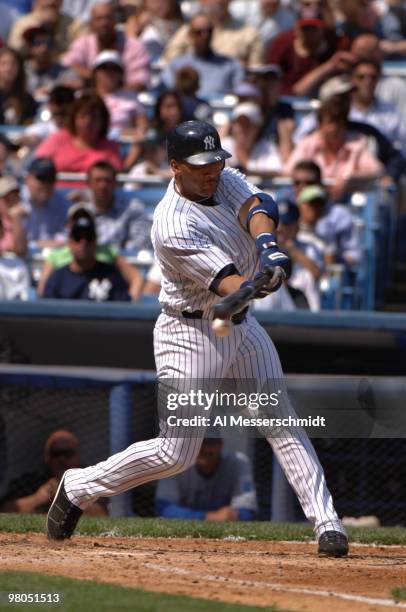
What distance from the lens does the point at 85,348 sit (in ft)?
25.7

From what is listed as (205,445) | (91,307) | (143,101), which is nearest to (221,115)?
(143,101)

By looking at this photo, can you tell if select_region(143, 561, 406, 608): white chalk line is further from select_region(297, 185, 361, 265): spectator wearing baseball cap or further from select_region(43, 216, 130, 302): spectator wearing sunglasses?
select_region(297, 185, 361, 265): spectator wearing baseball cap

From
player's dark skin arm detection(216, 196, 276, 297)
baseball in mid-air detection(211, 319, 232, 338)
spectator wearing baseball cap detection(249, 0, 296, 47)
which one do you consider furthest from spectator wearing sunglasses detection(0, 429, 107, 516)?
spectator wearing baseball cap detection(249, 0, 296, 47)

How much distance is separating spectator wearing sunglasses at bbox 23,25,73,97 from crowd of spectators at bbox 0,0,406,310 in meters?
0.01

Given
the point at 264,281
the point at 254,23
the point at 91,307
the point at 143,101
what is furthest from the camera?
the point at 254,23

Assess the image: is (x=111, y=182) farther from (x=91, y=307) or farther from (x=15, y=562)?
(x=15, y=562)

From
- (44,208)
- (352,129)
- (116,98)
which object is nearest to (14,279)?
(44,208)

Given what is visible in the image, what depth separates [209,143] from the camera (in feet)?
15.8

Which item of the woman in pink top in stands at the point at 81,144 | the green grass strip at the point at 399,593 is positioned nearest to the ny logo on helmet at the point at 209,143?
the green grass strip at the point at 399,593

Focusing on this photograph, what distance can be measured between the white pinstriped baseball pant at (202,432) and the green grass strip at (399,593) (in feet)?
2.01

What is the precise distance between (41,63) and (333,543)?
7.76 metres


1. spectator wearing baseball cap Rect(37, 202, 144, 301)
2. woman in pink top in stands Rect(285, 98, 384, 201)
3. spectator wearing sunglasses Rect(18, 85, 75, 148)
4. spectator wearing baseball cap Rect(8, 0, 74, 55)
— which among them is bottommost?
spectator wearing baseball cap Rect(37, 202, 144, 301)

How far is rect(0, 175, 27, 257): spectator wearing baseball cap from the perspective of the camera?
925cm

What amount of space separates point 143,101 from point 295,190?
2264 millimetres
